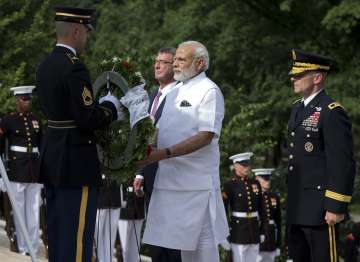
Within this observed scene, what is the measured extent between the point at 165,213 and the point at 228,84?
1632cm

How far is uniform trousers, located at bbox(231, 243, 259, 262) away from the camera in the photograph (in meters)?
13.8

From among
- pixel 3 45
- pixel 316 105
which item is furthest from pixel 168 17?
pixel 316 105

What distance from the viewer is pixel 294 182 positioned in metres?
6.87

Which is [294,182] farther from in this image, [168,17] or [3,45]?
[168,17]

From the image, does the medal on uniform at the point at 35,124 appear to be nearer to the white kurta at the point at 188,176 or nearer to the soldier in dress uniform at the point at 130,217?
the soldier in dress uniform at the point at 130,217

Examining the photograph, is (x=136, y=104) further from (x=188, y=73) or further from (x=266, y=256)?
(x=266, y=256)

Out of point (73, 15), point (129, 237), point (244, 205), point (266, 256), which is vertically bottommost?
point (266, 256)

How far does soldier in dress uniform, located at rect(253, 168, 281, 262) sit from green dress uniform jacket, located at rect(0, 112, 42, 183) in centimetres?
397

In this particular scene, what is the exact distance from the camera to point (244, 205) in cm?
1355

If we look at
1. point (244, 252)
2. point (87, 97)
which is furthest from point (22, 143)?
point (87, 97)

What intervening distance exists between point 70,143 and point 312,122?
6.09 ft

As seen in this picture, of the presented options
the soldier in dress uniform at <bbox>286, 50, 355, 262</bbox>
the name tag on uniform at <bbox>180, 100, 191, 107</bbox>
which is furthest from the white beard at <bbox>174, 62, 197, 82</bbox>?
the soldier in dress uniform at <bbox>286, 50, 355, 262</bbox>

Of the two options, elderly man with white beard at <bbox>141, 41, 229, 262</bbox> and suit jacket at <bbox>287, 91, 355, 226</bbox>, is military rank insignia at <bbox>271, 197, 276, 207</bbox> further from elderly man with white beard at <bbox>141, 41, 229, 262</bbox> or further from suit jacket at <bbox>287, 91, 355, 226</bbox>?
elderly man with white beard at <bbox>141, 41, 229, 262</bbox>

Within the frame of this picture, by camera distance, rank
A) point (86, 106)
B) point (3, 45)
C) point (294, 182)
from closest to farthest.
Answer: point (86, 106) → point (294, 182) → point (3, 45)
